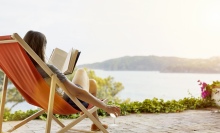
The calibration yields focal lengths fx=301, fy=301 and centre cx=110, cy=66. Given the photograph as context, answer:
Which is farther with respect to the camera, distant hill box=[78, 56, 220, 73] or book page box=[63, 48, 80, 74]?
distant hill box=[78, 56, 220, 73]

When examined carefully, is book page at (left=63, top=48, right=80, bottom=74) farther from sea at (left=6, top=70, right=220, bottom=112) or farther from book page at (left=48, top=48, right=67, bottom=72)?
sea at (left=6, top=70, right=220, bottom=112)

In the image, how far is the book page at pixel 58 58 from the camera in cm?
324

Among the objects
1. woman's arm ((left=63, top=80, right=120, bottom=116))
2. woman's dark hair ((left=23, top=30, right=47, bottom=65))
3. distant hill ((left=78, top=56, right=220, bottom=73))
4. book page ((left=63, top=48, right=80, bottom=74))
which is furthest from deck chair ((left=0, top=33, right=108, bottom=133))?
distant hill ((left=78, top=56, right=220, bottom=73))

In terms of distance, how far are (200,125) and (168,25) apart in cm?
1290

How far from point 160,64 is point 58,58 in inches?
414

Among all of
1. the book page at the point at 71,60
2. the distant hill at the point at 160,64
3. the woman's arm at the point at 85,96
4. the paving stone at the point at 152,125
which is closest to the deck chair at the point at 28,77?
the woman's arm at the point at 85,96

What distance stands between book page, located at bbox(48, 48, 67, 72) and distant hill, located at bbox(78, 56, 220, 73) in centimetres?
725

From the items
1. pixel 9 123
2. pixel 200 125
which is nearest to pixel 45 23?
pixel 9 123

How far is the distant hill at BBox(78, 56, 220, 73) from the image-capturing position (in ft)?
37.4

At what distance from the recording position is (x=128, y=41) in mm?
18281

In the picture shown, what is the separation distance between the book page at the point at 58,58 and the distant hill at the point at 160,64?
7.25m

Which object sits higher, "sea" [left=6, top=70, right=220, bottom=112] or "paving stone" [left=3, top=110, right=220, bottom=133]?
"sea" [left=6, top=70, right=220, bottom=112]

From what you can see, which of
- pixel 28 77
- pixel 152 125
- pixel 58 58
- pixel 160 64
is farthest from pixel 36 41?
pixel 160 64

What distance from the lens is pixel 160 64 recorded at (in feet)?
44.0
